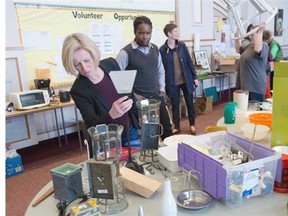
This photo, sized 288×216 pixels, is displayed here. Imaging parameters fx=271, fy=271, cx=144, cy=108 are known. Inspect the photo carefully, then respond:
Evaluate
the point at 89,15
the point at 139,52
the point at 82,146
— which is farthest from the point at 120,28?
the point at 82,146

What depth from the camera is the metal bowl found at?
3.14 ft

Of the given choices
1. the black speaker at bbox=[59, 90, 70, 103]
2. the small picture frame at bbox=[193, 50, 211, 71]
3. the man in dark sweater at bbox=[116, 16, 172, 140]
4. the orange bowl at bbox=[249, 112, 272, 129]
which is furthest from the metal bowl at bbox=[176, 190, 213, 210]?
the small picture frame at bbox=[193, 50, 211, 71]

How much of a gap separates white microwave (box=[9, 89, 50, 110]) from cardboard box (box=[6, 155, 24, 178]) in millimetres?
596

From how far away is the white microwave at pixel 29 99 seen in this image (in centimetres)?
315

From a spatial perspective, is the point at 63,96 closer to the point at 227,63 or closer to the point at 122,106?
the point at 122,106

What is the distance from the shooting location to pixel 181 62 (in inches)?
149

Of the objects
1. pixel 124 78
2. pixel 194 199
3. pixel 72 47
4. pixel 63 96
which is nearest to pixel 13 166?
pixel 63 96

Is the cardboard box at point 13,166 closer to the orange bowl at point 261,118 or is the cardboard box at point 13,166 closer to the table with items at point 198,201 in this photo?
the table with items at point 198,201

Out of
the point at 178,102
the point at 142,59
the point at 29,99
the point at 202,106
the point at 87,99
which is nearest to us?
the point at 87,99

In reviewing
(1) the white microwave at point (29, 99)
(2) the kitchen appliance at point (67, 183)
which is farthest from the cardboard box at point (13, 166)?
(2) the kitchen appliance at point (67, 183)

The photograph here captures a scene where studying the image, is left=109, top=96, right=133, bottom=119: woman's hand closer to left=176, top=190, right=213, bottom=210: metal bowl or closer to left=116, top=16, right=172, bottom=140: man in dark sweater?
left=176, top=190, right=213, bottom=210: metal bowl

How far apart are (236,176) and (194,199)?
177 millimetres

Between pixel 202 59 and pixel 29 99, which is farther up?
pixel 202 59

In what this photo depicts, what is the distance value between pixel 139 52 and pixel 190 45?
2990 millimetres
